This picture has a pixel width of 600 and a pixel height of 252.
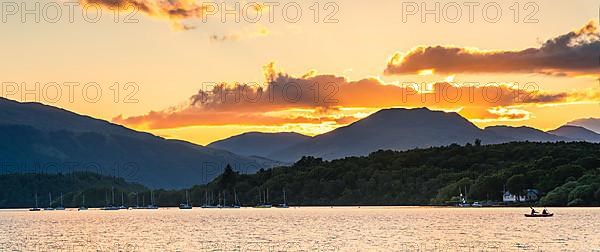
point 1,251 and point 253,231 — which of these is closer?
point 1,251

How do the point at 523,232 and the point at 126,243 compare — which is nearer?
the point at 126,243

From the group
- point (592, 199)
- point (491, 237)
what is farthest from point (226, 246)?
point (592, 199)

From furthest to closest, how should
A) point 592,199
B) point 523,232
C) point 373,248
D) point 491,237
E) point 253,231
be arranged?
1. point 592,199
2. point 253,231
3. point 523,232
4. point 491,237
5. point 373,248

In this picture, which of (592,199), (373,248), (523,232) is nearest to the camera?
(373,248)

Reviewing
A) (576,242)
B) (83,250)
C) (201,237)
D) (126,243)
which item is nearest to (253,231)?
(201,237)

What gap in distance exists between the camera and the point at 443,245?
9488 cm

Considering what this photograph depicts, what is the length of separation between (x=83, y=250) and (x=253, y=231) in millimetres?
33923

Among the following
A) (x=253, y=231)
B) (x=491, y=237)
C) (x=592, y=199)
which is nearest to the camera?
(x=491, y=237)

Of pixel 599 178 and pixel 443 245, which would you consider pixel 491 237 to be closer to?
pixel 443 245

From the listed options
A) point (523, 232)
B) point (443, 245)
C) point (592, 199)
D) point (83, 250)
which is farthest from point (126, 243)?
point (592, 199)

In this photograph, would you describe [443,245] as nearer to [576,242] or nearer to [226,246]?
[576,242]

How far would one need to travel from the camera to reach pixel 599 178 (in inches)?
7771

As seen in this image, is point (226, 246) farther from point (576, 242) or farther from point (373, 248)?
point (576, 242)

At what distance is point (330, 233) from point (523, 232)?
22.5 metres
